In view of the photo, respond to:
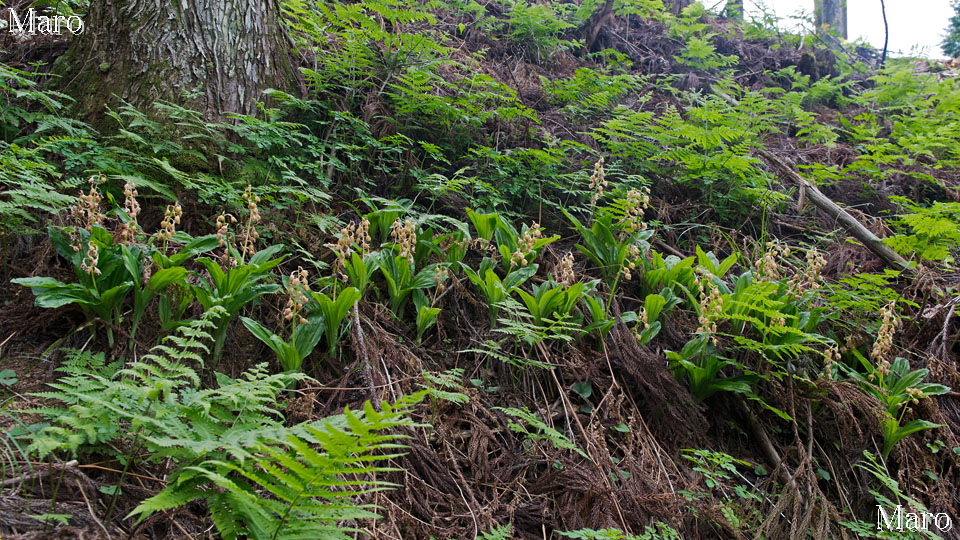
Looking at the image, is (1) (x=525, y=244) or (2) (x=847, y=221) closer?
(1) (x=525, y=244)

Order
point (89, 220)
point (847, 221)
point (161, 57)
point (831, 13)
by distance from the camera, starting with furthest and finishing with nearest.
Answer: point (831, 13) < point (847, 221) < point (161, 57) < point (89, 220)

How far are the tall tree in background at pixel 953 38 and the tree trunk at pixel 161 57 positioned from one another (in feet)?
58.1

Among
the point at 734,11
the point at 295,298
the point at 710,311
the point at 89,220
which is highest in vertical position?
the point at 734,11

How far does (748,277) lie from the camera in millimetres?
3660

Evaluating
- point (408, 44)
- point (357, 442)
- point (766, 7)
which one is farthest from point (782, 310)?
point (766, 7)

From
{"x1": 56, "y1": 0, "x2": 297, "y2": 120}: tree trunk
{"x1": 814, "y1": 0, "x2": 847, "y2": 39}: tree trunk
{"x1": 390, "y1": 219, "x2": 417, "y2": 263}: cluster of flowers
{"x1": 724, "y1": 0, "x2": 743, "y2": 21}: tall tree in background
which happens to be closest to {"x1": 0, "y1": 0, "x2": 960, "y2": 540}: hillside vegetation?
{"x1": 390, "y1": 219, "x2": 417, "y2": 263}: cluster of flowers

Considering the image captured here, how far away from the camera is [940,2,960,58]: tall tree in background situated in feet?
43.7

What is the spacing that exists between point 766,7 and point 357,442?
470 inches

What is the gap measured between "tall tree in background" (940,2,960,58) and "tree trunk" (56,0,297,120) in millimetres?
17701

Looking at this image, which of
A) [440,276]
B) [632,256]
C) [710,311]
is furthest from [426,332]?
[710,311]

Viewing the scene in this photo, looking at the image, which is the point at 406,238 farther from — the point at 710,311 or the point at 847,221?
the point at 847,221

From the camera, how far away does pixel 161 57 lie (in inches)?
143

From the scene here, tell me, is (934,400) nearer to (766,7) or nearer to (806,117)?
(806,117)

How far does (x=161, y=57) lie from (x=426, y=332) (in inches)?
111
